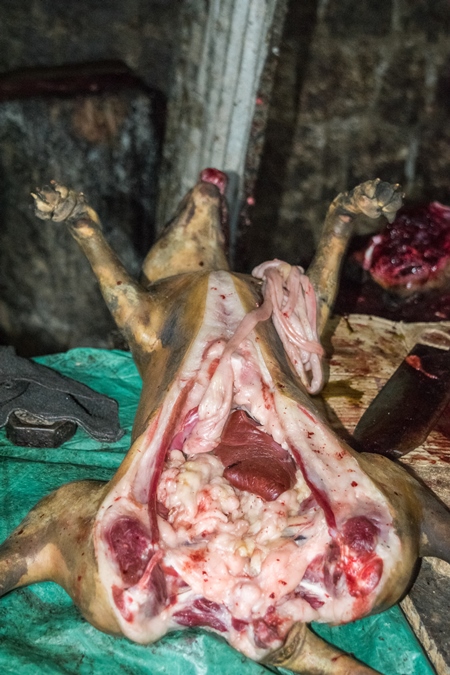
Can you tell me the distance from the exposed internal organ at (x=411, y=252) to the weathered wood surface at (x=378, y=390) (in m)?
0.49

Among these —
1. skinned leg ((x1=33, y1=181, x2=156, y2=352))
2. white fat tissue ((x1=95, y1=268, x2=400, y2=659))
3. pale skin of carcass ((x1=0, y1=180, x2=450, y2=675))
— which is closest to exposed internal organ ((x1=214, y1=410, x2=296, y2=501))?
white fat tissue ((x1=95, y1=268, x2=400, y2=659))

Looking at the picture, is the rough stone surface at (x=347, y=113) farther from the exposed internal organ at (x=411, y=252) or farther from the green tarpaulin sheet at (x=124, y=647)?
the green tarpaulin sheet at (x=124, y=647)

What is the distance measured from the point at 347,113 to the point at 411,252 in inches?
85.1

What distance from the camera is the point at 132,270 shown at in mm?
6535

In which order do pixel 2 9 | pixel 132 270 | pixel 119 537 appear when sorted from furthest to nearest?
pixel 132 270 → pixel 2 9 → pixel 119 537

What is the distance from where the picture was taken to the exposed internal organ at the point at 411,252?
4598 mm

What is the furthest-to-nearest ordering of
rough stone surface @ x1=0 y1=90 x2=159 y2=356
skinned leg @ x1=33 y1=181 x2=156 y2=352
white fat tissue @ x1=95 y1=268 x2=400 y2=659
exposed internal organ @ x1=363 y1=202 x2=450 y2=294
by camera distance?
rough stone surface @ x1=0 y1=90 x2=159 y2=356 → exposed internal organ @ x1=363 y1=202 x2=450 y2=294 → skinned leg @ x1=33 y1=181 x2=156 y2=352 → white fat tissue @ x1=95 y1=268 x2=400 y2=659

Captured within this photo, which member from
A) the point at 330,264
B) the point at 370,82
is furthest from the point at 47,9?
the point at 330,264

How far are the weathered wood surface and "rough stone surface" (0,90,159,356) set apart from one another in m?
2.15

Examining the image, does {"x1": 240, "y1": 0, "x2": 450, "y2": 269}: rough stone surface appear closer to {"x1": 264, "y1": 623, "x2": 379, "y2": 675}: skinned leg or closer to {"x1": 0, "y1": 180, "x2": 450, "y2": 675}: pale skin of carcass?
{"x1": 0, "y1": 180, "x2": 450, "y2": 675}: pale skin of carcass

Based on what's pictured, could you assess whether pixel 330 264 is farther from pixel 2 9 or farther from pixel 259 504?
pixel 2 9

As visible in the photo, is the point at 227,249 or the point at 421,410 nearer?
the point at 421,410

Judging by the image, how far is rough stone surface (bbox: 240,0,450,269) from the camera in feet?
19.9

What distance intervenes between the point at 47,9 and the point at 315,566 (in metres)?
5.14
